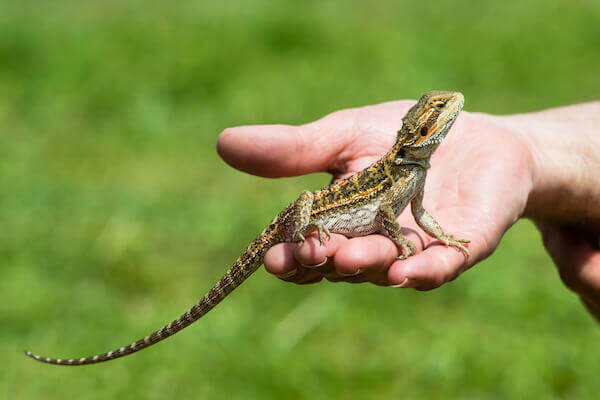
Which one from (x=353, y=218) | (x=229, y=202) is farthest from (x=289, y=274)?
(x=229, y=202)

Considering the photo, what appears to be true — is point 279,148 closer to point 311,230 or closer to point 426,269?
point 311,230

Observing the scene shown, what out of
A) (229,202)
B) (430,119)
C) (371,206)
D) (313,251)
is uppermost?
(229,202)

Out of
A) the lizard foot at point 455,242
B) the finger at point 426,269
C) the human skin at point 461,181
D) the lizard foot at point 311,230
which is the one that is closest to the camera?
the finger at point 426,269

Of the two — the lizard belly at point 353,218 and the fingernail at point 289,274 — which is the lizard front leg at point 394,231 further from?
the fingernail at point 289,274

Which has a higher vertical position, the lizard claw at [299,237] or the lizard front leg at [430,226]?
the lizard claw at [299,237]

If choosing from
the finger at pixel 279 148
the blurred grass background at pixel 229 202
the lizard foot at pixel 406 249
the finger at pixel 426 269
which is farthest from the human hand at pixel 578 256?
the finger at pixel 279 148

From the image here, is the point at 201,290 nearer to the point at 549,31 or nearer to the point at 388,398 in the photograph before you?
the point at 388,398
